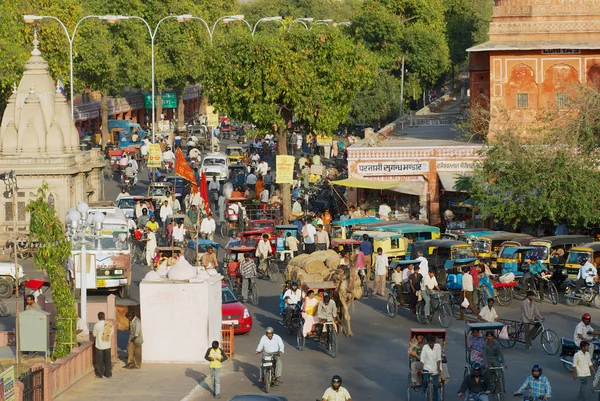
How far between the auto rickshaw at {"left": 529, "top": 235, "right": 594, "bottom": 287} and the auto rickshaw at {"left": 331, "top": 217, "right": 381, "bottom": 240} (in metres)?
6.50

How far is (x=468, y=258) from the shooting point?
35.1 metres

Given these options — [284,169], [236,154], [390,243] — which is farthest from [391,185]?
[236,154]

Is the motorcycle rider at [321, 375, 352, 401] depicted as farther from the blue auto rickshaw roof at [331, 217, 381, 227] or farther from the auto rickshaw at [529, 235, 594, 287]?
the blue auto rickshaw roof at [331, 217, 381, 227]

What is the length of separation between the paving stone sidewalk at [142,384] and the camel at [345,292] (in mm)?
3866

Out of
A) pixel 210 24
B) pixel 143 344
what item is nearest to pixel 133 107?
pixel 210 24

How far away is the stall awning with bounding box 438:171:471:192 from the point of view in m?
46.6

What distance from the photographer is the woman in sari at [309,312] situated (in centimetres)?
2808

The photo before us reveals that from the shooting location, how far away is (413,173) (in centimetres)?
4803

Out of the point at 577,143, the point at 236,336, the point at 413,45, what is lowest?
the point at 236,336

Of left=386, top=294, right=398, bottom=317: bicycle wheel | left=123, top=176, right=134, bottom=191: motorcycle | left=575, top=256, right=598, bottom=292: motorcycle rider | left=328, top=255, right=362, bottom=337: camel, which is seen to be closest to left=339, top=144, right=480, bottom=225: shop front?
left=123, top=176, right=134, bottom=191: motorcycle

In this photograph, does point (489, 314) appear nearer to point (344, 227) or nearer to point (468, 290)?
point (468, 290)

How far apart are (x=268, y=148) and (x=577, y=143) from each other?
3322 cm

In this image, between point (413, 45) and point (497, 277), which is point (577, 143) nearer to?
point (497, 277)

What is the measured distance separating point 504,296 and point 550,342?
5.34 m
